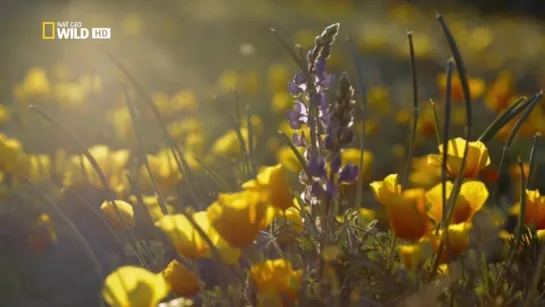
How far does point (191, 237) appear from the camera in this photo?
0.84 meters

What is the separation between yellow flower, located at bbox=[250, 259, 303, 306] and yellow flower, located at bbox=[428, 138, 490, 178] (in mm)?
273

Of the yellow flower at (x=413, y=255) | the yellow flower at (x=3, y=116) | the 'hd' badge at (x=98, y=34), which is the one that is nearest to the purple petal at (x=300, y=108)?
the yellow flower at (x=413, y=255)

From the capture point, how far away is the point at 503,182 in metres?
2.37

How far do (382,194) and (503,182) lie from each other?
1.62 meters

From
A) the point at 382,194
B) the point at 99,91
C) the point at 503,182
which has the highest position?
the point at 382,194

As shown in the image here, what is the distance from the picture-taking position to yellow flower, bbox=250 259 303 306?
2.61 ft

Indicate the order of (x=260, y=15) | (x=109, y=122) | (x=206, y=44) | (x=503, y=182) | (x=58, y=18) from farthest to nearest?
(x=260, y=15), (x=206, y=44), (x=58, y=18), (x=109, y=122), (x=503, y=182)

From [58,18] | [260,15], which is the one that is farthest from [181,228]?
[260,15]

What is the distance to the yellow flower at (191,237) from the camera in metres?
0.83

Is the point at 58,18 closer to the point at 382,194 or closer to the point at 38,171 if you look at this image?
the point at 38,171

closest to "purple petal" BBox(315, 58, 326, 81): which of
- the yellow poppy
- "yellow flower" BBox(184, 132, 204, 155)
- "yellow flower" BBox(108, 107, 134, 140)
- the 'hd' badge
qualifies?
the yellow poppy

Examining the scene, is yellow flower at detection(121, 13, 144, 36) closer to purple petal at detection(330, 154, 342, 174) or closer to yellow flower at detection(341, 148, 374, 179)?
yellow flower at detection(341, 148, 374, 179)

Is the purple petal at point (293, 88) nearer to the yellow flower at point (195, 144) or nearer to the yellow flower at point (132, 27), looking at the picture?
the yellow flower at point (195, 144)

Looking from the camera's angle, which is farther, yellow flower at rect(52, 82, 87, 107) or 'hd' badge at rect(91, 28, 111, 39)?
'hd' badge at rect(91, 28, 111, 39)
